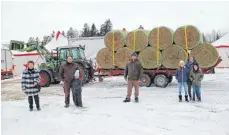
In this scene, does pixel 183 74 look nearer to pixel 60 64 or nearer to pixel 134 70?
pixel 134 70

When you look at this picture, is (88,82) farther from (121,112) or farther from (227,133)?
(227,133)

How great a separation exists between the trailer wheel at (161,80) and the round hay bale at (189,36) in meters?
1.58

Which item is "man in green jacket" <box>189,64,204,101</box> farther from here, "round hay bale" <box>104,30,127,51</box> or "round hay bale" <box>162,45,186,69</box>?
"round hay bale" <box>104,30,127,51</box>

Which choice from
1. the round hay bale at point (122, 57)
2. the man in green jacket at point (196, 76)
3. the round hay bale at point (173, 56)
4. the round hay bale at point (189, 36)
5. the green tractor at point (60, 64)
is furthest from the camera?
the green tractor at point (60, 64)

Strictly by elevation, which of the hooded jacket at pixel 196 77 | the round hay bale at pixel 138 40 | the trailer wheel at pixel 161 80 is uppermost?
the round hay bale at pixel 138 40

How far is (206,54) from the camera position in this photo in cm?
1194

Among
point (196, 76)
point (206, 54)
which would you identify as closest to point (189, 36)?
point (206, 54)

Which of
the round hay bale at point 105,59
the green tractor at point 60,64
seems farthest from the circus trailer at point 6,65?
the round hay bale at point 105,59

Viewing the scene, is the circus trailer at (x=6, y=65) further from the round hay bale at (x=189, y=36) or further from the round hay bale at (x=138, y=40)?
the round hay bale at (x=189, y=36)

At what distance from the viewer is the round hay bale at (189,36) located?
11961 mm

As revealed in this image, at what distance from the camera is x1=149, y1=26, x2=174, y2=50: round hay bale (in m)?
12.4

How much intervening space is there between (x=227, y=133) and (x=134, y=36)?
8.00m

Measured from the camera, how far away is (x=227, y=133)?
18.2ft

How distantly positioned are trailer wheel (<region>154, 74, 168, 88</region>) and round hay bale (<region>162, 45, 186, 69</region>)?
1.89 ft
